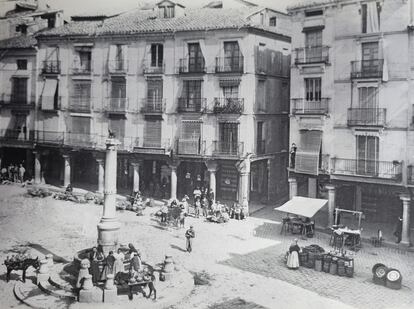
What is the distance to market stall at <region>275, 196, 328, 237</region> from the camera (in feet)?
67.3

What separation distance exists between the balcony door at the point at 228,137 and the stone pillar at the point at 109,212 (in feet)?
39.2

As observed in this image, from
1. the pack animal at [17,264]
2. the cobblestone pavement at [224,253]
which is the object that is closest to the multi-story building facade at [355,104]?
the cobblestone pavement at [224,253]

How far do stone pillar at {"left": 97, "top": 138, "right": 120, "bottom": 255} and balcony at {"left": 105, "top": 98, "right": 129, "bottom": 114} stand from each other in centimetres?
1413

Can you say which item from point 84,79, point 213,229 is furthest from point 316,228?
point 84,79

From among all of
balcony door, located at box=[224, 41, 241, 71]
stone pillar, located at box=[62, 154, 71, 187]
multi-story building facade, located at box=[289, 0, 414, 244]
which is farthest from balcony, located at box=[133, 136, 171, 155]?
multi-story building facade, located at box=[289, 0, 414, 244]

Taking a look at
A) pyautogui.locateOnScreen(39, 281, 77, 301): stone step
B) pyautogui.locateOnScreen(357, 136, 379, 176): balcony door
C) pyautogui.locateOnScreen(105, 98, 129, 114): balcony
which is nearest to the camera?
pyautogui.locateOnScreen(39, 281, 77, 301): stone step

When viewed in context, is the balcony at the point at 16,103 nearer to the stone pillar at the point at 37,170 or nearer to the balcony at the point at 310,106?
the stone pillar at the point at 37,170

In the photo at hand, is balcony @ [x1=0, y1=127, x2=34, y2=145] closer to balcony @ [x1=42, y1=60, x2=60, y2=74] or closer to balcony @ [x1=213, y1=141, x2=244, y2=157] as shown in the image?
balcony @ [x1=42, y1=60, x2=60, y2=74]

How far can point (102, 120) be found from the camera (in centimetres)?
3027

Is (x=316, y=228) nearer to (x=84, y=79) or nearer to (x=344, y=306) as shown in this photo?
(x=344, y=306)

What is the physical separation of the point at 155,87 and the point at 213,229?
10328mm

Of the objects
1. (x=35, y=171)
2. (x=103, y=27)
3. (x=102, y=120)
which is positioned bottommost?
(x=35, y=171)

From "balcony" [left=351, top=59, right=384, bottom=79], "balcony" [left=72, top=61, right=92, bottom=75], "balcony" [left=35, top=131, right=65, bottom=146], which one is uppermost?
"balcony" [left=72, top=61, right=92, bottom=75]

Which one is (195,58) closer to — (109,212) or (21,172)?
(21,172)
